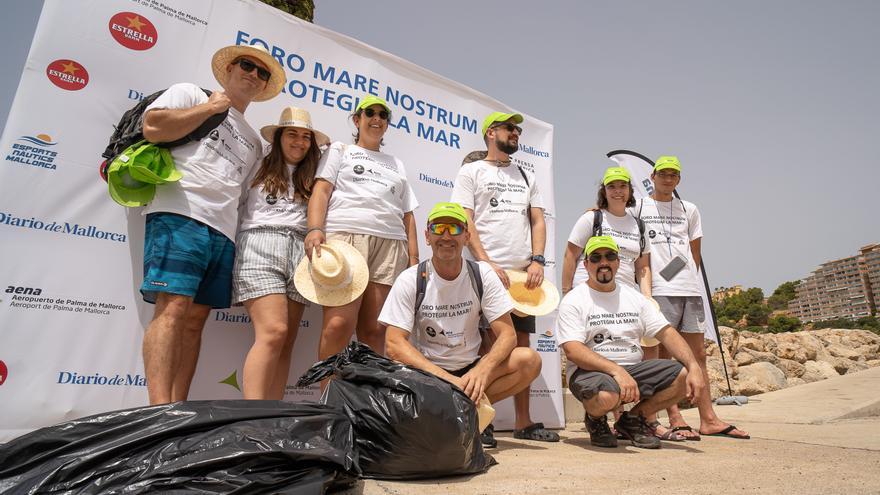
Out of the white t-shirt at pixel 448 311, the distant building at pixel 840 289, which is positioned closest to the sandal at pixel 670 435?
the white t-shirt at pixel 448 311

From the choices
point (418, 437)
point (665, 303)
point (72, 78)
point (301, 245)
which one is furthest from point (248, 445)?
point (665, 303)

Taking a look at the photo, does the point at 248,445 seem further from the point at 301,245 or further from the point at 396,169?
the point at 396,169

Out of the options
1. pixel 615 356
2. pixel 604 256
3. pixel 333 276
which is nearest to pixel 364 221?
pixel 333 276

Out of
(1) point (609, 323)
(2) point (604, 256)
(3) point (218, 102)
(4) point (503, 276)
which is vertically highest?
(3) point (218, 102)

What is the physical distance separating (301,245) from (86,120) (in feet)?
4.75

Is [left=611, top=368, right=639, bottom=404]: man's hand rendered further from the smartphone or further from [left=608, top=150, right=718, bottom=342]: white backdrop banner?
[left=608, top=150, right=718, bottom=342]: white backdrop banner

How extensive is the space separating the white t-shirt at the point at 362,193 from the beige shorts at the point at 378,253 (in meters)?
0.03

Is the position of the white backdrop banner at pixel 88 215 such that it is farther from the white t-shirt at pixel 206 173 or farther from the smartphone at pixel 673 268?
the smartphone at pixel 673 268

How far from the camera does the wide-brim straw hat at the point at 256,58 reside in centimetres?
296

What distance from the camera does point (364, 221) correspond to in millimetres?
3127

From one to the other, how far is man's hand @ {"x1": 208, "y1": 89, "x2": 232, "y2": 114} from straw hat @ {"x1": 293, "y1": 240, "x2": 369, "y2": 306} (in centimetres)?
93

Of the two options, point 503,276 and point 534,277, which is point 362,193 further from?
point 534,277

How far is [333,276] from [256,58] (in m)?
1.45

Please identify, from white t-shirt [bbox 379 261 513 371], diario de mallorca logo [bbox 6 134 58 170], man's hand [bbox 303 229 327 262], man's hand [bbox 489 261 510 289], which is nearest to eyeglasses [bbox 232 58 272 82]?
man's hand [bbox 303 229 327 262]
